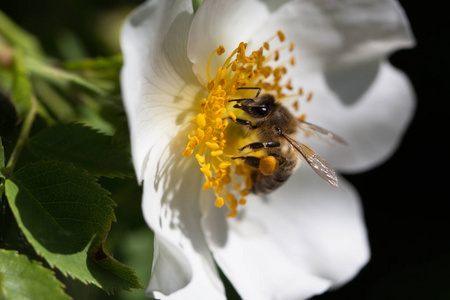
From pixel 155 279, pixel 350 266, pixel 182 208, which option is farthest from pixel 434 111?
pixel 155 279

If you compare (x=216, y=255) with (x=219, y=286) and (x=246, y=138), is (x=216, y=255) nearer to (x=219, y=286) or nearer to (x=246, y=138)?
(x=219, y=286)

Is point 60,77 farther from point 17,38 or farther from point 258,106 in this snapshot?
point 258,106

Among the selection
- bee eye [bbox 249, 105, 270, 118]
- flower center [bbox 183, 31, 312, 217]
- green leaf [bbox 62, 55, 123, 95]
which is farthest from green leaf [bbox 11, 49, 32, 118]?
bee eye [bbox 249, 105, 270, 118]

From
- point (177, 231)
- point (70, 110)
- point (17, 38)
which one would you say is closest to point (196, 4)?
point (177, 231)

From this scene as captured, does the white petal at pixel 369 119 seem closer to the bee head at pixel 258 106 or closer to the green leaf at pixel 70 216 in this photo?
the bee head at pixel 258 106

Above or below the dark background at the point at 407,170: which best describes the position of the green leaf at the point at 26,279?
above

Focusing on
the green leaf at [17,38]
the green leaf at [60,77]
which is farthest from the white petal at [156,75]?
the green leaf at [17,38]

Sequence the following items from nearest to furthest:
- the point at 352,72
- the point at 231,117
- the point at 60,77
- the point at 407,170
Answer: the point at 231,117 → the point at 60,77 → the point at 352,72 → the point at 407,170
